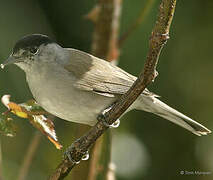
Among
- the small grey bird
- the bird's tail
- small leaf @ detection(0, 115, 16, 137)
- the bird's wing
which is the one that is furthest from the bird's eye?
small leaf @ detection(0, 115, 16, 137)

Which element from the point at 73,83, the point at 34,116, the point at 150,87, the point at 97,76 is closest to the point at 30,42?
the point at 73,83

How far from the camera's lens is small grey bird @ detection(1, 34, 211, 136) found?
3475 millimetres

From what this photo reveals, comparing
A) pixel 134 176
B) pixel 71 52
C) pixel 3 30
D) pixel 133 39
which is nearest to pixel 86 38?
pixel 133 39

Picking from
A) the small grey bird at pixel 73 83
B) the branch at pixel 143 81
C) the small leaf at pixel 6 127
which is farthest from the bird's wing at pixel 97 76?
the small leaf at pixel 6 127

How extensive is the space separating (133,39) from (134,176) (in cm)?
153

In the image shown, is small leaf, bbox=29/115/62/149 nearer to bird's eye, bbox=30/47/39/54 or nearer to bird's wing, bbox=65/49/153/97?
bird's wing, bbox=65/49/153/97

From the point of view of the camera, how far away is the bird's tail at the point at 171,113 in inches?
144

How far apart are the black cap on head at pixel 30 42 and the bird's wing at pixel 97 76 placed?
0.96 ft

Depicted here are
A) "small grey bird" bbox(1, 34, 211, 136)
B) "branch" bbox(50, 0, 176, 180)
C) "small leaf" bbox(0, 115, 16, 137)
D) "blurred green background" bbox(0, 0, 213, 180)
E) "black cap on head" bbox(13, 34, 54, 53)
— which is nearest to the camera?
"branch" bbox(50, 0, 176, 180)

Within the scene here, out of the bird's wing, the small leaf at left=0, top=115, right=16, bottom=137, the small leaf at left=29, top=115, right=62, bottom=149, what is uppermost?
the small leaf at left=0, top=115, right=16, bottom=137

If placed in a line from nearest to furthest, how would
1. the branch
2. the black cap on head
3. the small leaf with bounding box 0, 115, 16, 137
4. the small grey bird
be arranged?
1. the branch
2. the small leaf with bounding box 0, 115, 16, 137
3. the small grey bird
4. the black cap on head

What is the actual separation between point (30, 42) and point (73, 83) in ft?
1.62

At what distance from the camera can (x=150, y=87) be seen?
4.70 m

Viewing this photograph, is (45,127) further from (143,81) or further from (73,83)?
(73,83)
